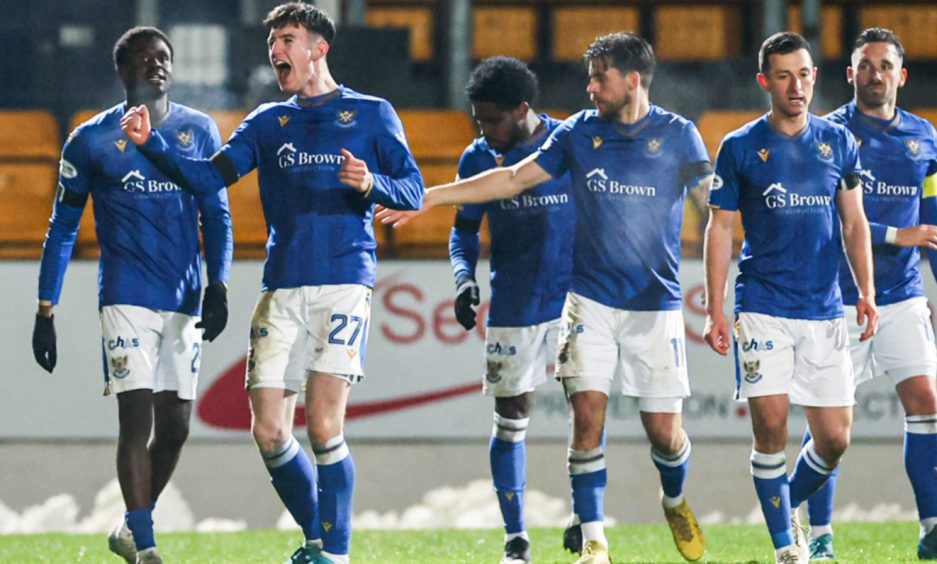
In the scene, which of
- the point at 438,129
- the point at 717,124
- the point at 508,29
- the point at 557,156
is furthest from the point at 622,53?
the point at 508,29

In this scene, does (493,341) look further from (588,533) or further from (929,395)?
(929,395)

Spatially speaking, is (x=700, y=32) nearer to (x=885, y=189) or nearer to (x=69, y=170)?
(x=885, y=189)

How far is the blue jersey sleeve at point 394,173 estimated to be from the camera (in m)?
6.16

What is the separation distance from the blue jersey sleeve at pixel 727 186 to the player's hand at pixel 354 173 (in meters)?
1.36

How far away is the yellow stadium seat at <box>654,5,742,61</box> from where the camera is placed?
13867mm

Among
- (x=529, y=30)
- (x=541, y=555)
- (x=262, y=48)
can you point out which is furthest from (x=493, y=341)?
(x=529, y=30)

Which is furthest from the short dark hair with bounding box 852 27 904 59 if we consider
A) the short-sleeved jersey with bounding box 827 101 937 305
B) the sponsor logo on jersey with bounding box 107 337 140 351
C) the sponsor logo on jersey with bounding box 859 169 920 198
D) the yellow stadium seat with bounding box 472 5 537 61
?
the yellow stadium seat with bounding box 472 5 537 61

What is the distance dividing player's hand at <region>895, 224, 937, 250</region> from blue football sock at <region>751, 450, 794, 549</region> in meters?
1.21

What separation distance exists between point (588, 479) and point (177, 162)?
1972 millimetres

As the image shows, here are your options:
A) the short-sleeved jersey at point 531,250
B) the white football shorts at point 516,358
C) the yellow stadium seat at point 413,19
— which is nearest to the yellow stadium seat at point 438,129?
the yellow stadium seat at point 413,19

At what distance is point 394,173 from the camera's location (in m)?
6.39

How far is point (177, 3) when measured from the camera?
12203 millimetres

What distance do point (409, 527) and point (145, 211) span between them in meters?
3.56

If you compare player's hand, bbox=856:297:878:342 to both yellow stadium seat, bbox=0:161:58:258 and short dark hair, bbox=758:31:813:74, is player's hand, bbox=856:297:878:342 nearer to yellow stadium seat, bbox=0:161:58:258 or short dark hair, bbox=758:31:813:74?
short dark hair, bbox=758:31:813:74
